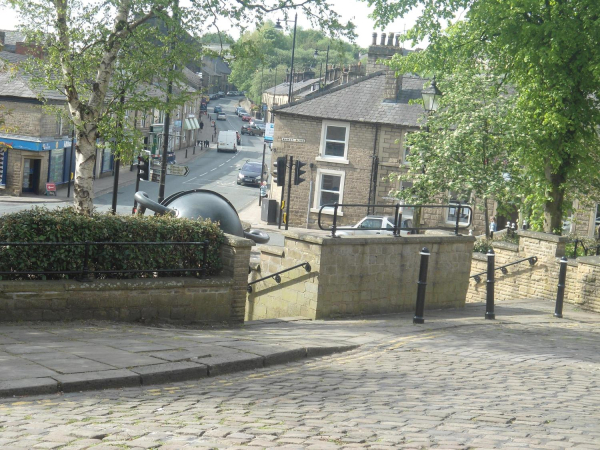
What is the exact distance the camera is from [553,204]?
20.8 m

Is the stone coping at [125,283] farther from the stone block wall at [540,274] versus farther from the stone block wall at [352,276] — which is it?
the stone block wall at [540,274]

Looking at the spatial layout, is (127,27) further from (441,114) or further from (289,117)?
(289,117)

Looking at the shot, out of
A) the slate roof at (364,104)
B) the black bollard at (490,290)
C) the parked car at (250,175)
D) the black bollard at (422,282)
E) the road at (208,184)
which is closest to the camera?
the black bollard at (422,282)

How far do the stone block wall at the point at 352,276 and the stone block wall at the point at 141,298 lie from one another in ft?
4.86

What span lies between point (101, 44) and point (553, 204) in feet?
41.5

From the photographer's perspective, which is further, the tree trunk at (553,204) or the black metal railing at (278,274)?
the tree trunk at (553,204)

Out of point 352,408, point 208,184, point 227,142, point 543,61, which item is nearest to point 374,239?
point 352,408

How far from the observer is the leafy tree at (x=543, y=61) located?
18.6 meters

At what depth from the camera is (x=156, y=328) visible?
35.0ft

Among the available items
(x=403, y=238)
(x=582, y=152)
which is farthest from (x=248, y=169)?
(x=403, y=238)

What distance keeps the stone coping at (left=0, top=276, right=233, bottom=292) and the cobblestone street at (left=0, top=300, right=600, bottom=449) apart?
2726 mm

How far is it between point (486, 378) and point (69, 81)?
11.2 metres

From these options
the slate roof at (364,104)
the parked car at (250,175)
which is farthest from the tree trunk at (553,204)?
the parked car at (250,175)

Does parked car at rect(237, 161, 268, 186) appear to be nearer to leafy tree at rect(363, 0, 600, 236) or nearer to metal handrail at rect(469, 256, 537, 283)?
leafy tree at rect(363, 0, 600, 236)
